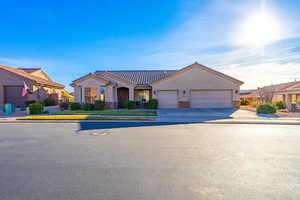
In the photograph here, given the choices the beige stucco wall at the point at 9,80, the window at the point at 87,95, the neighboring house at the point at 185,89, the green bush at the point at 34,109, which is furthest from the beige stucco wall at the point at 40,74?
the window at the point at 87,95

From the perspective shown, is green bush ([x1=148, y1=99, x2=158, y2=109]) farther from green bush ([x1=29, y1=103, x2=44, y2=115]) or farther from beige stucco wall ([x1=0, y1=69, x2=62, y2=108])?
beige stucco wall ([x1=0, y1=69, x2=62, y2=108])

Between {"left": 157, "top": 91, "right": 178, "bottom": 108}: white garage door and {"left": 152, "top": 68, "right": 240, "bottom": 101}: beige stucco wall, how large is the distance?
54 centimetres

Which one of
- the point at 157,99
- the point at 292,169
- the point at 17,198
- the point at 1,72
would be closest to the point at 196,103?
the point at 157,99

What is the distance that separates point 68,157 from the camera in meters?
4.33

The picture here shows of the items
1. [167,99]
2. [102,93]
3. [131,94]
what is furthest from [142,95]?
[102,93]

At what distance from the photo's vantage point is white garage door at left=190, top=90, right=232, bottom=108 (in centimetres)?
1789

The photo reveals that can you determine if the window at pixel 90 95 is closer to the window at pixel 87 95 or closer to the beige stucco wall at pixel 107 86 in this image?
the window at pixel 87 95

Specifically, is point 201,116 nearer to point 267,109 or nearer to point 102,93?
point 267,109

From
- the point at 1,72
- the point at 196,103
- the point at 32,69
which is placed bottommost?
the point at 196,103

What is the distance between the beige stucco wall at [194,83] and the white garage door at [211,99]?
57 centimetres

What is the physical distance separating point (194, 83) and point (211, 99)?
9.77 ft

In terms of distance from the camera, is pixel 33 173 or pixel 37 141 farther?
pixel 37 141

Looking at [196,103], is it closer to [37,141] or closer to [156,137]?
[156,137]

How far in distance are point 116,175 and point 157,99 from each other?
15209 mm
